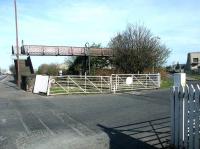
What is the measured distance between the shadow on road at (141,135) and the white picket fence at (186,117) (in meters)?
0.55

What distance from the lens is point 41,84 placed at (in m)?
27.6

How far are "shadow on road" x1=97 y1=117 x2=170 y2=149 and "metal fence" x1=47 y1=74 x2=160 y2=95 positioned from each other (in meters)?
14.5

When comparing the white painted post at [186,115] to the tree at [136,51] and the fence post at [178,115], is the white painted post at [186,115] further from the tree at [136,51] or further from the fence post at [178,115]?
the tree at [136,51]

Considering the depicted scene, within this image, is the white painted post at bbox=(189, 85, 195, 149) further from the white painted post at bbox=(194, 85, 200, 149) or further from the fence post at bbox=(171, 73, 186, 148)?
the fence post at bbox=(171, 73, 186, 148)

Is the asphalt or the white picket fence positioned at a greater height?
the white picket fence

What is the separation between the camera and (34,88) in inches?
1110

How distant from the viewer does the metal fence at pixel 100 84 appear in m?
27.4

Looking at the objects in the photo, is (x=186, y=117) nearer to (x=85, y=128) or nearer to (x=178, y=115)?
(x=178, y=115)

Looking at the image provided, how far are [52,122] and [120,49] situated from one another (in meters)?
37.7

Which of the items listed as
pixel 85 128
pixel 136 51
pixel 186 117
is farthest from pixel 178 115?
pixel 136 51

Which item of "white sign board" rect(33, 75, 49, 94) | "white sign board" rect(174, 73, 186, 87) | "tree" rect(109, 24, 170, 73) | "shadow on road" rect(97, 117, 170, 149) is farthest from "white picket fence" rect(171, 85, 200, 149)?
"tree" rect(109, 24, 170, 73)

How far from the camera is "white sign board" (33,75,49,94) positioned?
27041 millimetres

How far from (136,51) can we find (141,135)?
38.8 metres

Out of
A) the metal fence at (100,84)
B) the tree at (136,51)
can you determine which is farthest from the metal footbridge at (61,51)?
the metal fence at (100,84)
